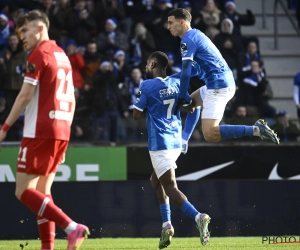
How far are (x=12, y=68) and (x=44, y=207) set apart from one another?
28.3ft

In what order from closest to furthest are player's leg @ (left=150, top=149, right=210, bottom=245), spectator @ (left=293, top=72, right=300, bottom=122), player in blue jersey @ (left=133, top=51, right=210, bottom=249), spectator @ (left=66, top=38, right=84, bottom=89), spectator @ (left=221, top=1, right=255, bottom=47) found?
player's leg @ (left=150, top=149, right=210, bottom=245) < player in blue jersey @ (left=133, top=51, right=210, bottom=249) < spectator @ (left=66, top=38, right=84, bottom=89) < spectator @ (left=293, top=72, right=300, bottom=122) < spectator @ (left=221, top=1, right=255, bottom=47)

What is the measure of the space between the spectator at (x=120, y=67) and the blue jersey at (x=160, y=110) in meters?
6.21

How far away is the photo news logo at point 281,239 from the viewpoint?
1052 cm

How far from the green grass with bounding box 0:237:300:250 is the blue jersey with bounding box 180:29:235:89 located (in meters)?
1.93

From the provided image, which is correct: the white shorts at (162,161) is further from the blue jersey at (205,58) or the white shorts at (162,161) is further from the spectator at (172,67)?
the spectator at (172,67)

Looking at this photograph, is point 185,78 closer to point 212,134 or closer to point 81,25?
point 212,134

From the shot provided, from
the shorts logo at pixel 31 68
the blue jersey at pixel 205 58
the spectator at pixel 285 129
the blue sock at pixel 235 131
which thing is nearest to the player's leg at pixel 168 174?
the blue sock at pixel 235 131

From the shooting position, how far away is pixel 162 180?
31.1 feet

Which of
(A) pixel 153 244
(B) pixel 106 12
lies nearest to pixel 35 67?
(A) pixel 153 244

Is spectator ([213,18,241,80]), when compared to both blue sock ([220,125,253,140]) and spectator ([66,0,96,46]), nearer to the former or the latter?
spectator ([66,0,96,46])

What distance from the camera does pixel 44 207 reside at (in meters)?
7.06

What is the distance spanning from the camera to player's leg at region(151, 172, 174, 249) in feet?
30.8

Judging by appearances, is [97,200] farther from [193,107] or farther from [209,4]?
[209,4]

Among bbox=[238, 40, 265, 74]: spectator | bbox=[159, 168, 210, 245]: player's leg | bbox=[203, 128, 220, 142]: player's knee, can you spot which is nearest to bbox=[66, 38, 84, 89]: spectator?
bbox=[238, 40, 265, 74]: spectator
